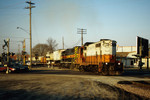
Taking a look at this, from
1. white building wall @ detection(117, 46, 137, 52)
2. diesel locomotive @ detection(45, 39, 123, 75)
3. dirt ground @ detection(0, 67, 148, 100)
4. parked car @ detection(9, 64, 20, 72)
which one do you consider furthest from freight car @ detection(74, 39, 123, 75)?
white building wall @ detection(117, 46, 137, 52)

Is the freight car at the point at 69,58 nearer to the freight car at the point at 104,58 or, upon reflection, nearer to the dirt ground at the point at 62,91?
the freight car at the point at 104,58

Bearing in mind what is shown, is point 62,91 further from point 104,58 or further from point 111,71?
point 104,58

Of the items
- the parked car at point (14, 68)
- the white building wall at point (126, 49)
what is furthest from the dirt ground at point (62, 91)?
the white building wall at point (126, 49)

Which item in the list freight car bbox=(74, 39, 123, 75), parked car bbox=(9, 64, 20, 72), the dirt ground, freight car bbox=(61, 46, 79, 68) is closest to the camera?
the dirt ground

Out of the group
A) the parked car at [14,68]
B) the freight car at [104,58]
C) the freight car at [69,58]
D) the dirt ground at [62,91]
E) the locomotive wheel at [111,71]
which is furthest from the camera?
the freight car at [69,58]

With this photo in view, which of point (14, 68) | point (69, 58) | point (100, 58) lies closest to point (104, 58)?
point (100, 58)

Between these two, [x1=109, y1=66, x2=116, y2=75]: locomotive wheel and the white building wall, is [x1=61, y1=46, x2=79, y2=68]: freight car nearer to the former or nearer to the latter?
[x1=109, y1=66, x2=116, y2=75]: locomotive wheel

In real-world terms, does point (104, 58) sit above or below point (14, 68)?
above

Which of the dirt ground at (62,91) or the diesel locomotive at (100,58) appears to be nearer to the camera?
the dirt ground at (62,91)

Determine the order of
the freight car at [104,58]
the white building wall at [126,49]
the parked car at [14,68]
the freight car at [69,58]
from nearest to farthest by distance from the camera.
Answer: the freight car at [104,58]
the parked car at [14,68]
the freight car at [69,58]
the white building wall at [126,49]

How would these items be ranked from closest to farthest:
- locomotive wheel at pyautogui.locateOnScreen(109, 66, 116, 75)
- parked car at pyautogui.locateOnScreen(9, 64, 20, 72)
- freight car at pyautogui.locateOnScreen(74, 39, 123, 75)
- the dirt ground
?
the dirt ground → locomotive wheel at pyautogui.locateOnScreen(109, 66, 116, 75) → freight car at pyautogui.locateOnScreen(74, 39, 123, 75) → parked car at pyautogui.locateOnScreen(9, 64, 20, 72)

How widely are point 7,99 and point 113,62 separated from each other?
47.8 ft

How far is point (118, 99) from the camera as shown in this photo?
7.35 meters

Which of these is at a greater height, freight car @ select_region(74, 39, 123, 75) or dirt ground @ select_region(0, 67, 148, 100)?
freight car @ select_region(74, 39, 123, 75)
